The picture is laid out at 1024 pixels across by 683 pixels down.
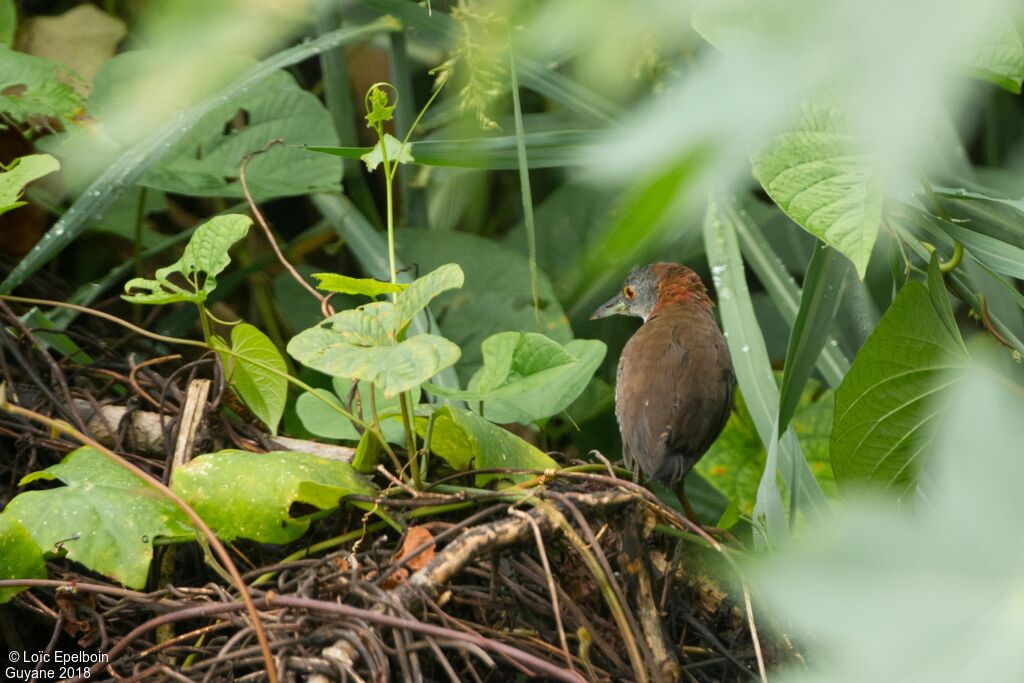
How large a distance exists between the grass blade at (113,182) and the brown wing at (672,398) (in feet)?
3.67

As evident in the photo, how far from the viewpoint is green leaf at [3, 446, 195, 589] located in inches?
51.7

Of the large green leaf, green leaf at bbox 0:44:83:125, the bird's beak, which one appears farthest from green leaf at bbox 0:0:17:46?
the bird's beak

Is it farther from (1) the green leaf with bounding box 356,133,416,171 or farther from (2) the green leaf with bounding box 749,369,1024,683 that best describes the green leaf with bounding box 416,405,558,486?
(2) the green leaf with bounding box 749,369,1024,683

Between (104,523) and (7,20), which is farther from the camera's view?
(7,20)

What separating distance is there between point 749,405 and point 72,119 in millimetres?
1683

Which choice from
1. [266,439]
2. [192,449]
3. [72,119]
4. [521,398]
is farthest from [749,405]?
[72,119]

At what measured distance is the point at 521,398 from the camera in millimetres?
1885

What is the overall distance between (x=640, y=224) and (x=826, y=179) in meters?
0.19

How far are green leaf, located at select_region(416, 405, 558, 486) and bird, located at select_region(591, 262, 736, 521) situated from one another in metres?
0.57

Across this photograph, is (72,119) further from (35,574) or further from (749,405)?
(749,405)

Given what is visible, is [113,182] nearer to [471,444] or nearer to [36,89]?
[36,89]

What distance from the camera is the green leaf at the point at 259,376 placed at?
5.49 ft

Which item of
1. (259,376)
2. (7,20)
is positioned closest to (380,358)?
(259,376)

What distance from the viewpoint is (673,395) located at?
2.11 m
